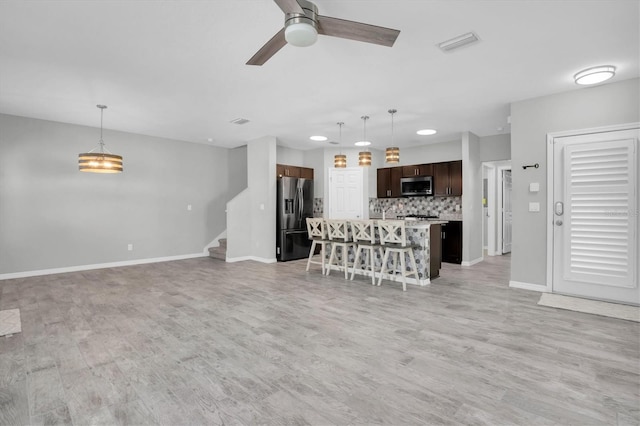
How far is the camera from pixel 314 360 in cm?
242

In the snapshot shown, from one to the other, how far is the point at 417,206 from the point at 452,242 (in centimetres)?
133

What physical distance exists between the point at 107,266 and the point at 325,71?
5659 mm

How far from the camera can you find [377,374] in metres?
2.22

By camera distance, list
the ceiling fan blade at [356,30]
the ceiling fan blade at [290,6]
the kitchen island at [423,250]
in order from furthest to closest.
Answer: the kitchen island at [423,250] < the ceiling fan blade at [356,30] < the ceiling fan blade at [290,6]

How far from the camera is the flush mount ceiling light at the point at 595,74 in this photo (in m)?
3.40

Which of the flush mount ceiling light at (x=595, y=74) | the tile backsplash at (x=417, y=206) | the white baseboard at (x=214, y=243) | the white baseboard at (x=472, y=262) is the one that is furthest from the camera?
the white baseboard at (x=214, y=243)

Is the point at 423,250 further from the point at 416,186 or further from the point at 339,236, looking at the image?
the point at 416,186

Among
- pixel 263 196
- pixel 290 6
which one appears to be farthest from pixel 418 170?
pixel 290 6

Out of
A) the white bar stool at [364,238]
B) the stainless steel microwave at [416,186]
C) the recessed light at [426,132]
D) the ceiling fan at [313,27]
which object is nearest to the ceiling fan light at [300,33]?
the ceiling fan at [313,27]

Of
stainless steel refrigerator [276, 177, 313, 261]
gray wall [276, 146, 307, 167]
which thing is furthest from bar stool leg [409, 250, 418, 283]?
gray wall [276, 146, 307, 167]

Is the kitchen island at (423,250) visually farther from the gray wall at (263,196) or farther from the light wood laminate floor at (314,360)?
the gray wall at (263,196)

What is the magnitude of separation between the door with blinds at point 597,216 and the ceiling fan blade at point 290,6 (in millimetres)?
3872

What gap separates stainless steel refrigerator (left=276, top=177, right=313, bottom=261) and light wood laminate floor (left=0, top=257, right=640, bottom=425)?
8.82 ft

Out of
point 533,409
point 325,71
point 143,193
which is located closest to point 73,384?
point 533,409
